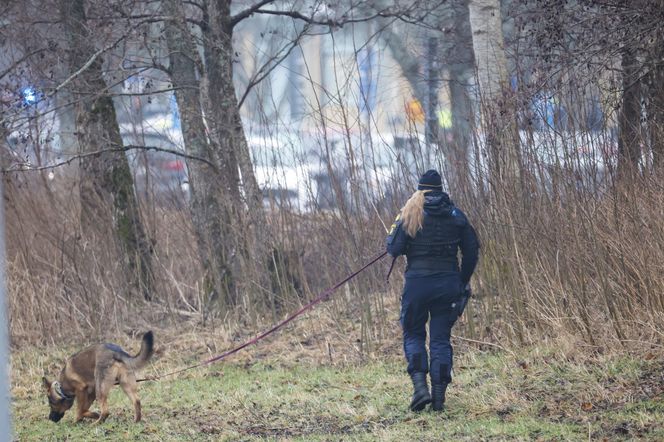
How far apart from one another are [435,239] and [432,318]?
2.19 feet

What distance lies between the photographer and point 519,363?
31.2 feet

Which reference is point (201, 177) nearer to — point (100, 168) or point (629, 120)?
point (100, 168)

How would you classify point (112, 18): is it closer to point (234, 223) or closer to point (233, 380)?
point (234, 223)

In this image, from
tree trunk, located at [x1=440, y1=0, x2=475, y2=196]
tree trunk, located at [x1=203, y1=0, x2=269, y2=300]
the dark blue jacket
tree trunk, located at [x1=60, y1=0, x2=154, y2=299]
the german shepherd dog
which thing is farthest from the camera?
tree trunk, located at [x1=60, y1=0, x2=154, y2=299]

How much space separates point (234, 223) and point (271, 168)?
0.85 meters

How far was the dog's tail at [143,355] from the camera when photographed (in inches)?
361

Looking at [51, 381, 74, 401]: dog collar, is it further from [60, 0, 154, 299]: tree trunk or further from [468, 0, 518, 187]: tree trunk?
[60, 0, 154, 299]: tree trunk

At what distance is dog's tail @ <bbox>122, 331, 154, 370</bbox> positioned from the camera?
30.1 feet

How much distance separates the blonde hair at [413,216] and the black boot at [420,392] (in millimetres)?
1128

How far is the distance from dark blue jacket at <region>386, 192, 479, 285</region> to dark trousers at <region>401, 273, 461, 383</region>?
9 cm

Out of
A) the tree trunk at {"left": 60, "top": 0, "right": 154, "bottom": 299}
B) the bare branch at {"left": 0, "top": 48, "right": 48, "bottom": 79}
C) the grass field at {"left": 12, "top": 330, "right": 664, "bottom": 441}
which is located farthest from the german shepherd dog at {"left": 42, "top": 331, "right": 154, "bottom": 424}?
the bare branch at {"left": 0, "top": 48, "right": 48, "bottom": 79}

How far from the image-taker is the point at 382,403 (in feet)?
28.9

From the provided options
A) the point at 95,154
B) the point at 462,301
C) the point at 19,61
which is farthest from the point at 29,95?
the point at 462,301

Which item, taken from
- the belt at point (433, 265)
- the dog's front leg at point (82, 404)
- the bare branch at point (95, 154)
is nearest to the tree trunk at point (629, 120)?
the belt at point (433, 265)
